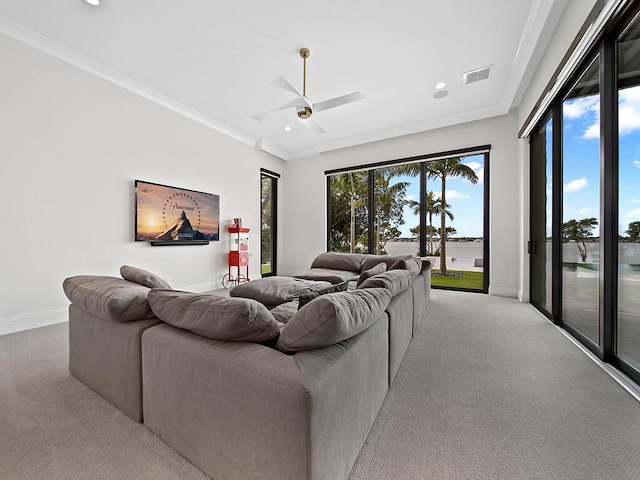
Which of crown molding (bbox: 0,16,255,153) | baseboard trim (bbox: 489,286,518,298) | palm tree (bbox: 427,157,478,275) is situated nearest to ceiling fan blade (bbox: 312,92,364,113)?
crown molding (bbox: 0,16,255,153)

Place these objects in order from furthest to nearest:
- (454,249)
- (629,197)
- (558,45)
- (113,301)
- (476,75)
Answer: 1. (454,249)
2. (476,75)
3. (558,45)
4. (629,197)
5. (113,301)

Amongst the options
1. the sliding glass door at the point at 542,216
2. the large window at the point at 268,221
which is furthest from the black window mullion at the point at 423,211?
the large window at the point at 268,221

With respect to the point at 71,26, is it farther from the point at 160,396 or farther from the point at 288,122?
the point at 160,396

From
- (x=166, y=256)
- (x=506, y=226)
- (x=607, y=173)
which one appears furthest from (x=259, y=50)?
(x=506, y=226)

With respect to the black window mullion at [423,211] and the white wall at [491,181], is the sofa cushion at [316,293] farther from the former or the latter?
the white wall at [491,181]

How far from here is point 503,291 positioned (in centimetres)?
443

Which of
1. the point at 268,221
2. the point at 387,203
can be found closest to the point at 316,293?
the point at 387,203

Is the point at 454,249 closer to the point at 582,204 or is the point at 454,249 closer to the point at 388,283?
the point at 582,204

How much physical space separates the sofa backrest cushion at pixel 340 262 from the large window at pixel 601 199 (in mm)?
2432

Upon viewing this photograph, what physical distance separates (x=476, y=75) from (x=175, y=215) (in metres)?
4.70

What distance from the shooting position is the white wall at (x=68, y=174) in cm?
270

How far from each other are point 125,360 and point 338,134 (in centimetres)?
515

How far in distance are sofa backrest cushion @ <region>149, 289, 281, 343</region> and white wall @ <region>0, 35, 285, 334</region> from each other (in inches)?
111

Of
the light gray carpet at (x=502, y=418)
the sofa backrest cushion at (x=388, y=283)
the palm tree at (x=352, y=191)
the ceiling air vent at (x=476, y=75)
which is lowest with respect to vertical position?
the light gray carpet at (x=502, y=418)
